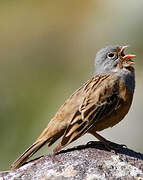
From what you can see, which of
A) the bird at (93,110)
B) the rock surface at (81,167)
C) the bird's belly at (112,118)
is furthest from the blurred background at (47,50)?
the rock surface at (81,167)

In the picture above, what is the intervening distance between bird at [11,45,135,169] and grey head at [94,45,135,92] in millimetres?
23

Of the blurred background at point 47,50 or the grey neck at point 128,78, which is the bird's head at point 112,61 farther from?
the blurred background at point 47,50

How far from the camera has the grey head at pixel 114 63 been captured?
12245 mm

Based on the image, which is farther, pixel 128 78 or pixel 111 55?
pixel 111 55

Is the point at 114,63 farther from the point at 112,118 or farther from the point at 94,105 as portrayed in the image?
the point at 112,118

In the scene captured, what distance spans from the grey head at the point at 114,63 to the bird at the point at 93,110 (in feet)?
0.08

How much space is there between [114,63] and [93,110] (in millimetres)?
1204

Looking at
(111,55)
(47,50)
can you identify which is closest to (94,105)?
(111,55)

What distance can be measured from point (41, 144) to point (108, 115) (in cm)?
115

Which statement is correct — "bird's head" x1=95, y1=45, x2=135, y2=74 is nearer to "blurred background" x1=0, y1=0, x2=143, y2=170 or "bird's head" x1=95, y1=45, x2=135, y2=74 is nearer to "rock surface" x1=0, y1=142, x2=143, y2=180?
"rock surface" x1=0, y1=142, x2=143, y2=180

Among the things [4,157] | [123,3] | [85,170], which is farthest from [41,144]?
[123,3]

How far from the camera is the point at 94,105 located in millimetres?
11648

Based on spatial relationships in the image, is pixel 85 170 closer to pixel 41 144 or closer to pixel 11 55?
pixel 41 144

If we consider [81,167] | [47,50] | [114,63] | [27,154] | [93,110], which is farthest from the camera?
[47,50]
